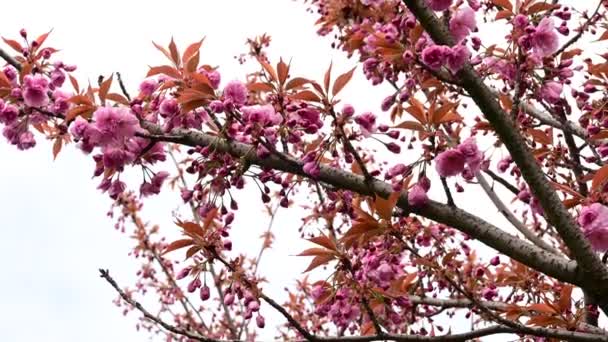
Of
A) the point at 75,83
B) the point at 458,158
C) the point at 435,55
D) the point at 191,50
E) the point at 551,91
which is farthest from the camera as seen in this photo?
the point at 551,91

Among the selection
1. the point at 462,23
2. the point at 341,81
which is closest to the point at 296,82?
the point at 341,81

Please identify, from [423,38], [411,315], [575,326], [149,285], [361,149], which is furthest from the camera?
[149,285]

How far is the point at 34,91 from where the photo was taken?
247 centimetres

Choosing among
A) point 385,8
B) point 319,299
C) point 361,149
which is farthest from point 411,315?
point 361,149

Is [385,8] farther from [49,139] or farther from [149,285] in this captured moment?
[149,285]

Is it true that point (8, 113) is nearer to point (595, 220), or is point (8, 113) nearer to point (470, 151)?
point (470, 151)

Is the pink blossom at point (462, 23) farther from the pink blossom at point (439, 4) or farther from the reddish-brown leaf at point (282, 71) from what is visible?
the reddish-brown leaf at point (282, 71)

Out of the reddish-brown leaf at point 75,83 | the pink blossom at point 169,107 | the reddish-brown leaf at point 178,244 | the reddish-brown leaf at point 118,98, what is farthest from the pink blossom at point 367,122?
the reddish-brown leaf at point 75,83

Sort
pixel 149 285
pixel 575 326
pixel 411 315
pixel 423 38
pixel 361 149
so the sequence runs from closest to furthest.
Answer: pixel 575 326 → pixel 423 38 → pixel 411 315 → pixel 361 149 → pixel 149 285

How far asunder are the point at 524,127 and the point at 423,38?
0.81 m

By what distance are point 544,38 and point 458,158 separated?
2.39 feet

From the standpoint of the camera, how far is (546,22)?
2.57 m

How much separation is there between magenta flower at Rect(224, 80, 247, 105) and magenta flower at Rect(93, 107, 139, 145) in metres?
0.37

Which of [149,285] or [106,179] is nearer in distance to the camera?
[106,179]
